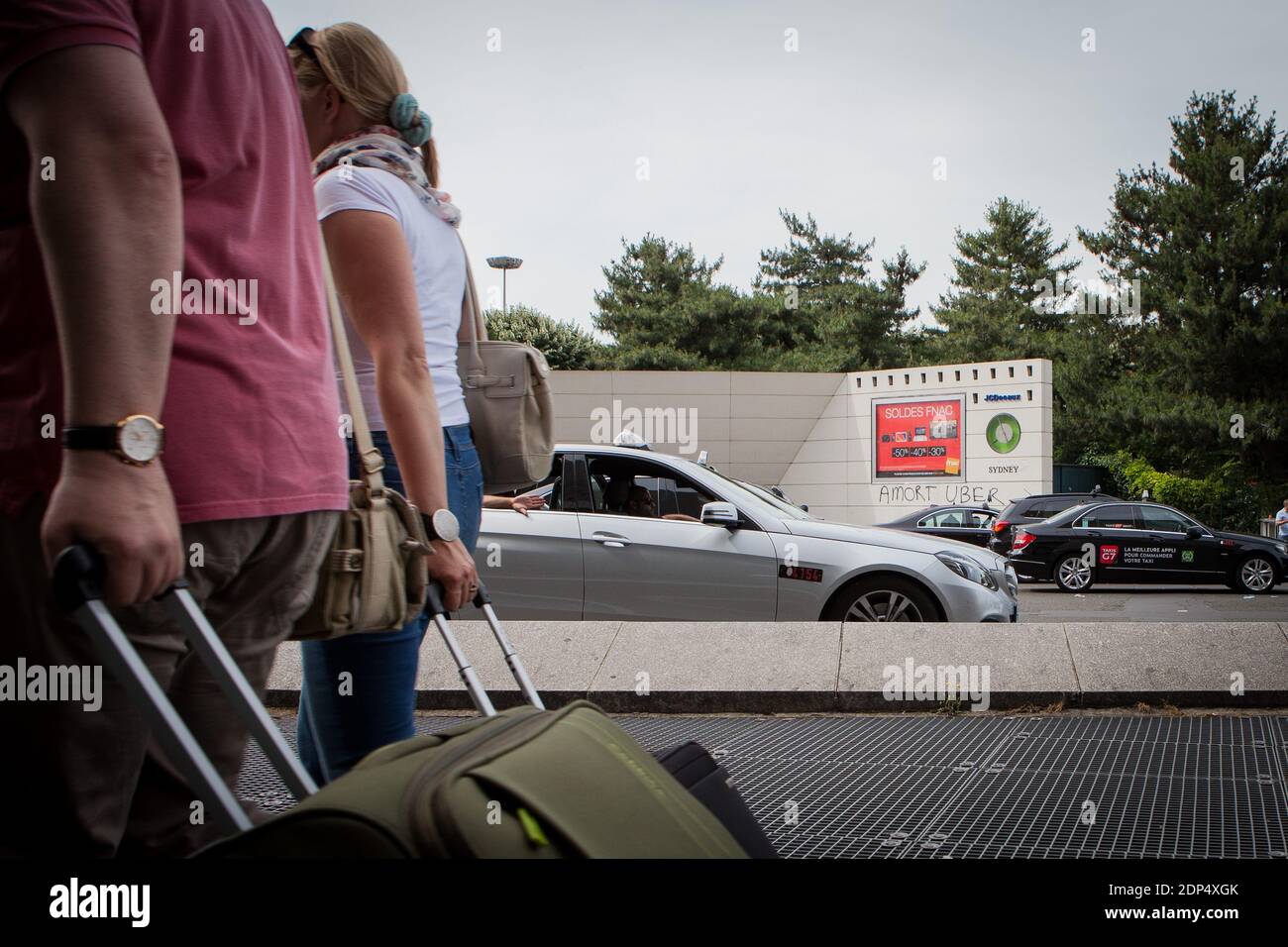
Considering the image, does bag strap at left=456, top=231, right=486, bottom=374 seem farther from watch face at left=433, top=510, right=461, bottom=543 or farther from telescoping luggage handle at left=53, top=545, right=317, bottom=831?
telescoping luggage handle at left=53, top=545, right=317, bottom=831

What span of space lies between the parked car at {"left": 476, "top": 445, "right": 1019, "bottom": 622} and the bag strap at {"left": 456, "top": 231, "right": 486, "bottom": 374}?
5486 millimetres

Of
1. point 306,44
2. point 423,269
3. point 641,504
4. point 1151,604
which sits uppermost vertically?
point 306,44

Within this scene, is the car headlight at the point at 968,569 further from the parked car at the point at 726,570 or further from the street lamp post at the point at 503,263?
the street lamp post at the point at 503,263

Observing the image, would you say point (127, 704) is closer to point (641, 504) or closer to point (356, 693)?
point (356, 693)

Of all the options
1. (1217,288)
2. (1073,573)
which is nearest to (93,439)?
(1073,573)

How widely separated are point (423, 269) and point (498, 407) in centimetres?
38

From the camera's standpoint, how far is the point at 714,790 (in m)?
1.67

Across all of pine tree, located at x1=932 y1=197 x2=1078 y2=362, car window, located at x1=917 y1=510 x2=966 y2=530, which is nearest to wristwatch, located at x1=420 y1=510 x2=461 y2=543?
car window, located at x1=917 y1=510 x2=966 y2=530

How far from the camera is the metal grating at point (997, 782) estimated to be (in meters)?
3.59

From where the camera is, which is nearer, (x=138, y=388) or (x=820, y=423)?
(x=138, y=388)

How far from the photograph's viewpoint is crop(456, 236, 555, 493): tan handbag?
2.64m

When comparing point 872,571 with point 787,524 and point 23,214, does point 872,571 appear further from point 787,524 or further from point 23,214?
point 23,214

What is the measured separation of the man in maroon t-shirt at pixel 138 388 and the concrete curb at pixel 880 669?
448cm

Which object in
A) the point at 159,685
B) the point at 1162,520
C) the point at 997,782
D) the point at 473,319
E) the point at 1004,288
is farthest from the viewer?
the point at 1004,288
